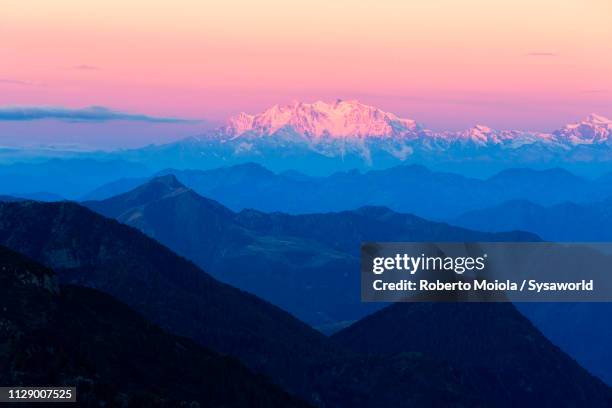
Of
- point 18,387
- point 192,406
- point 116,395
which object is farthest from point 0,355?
point 192,406

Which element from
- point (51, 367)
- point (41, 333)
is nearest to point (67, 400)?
point (51, 367)

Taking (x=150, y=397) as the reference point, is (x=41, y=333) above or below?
above

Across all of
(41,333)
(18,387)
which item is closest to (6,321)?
(41,333)

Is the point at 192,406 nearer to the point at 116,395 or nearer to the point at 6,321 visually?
the point at 116,395

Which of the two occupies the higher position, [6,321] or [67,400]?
[6,321]

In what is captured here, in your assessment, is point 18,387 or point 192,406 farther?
point 192,406

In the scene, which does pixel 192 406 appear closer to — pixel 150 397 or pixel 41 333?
pixel 150 397

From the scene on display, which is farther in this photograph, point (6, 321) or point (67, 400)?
point (6, 321)
